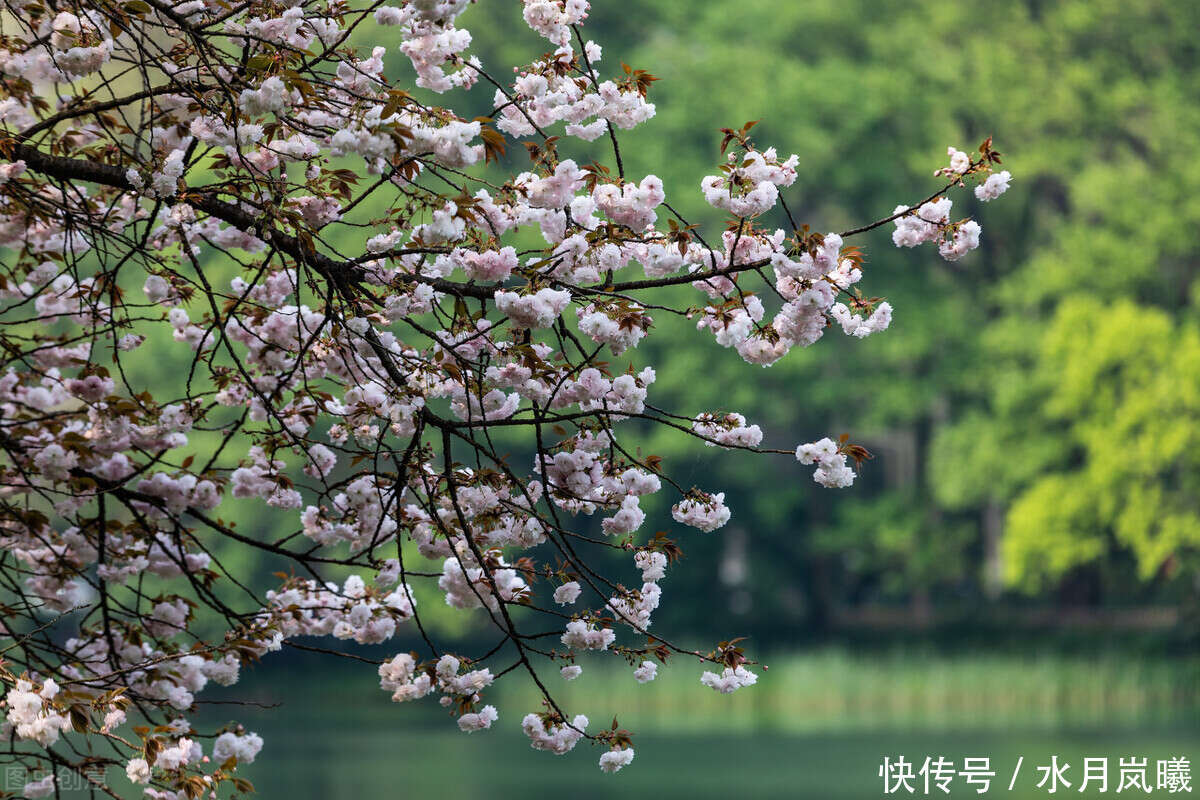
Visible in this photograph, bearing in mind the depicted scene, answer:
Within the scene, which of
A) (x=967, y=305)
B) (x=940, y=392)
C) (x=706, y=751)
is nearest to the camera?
(x=706, y=751)

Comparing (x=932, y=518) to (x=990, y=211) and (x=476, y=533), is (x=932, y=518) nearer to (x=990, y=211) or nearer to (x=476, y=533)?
(x=990, y=211)

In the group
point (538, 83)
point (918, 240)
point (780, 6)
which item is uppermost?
point (780, 6)

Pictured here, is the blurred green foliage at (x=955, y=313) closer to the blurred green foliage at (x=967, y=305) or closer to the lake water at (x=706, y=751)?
the blurred green foliage at (x=967, y=305)

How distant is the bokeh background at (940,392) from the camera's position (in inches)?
738

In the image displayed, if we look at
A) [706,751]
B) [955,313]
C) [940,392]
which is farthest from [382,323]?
[955,313]

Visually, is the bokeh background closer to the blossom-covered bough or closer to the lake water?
the lake water

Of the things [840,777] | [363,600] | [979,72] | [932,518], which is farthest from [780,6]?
[363,600]

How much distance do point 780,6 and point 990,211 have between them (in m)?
4.50

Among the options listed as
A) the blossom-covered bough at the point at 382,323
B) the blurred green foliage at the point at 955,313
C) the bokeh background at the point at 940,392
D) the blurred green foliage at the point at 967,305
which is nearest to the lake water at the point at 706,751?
the bokeh background at the point at 940,392

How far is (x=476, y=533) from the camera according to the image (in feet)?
14.9

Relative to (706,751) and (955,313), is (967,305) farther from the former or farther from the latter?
(706,751)

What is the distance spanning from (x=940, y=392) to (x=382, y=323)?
19227 mm

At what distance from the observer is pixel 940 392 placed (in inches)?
895

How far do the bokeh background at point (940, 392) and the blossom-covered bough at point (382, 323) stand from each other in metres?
12.6
